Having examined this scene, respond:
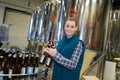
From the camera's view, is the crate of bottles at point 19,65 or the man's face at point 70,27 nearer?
the man's face at point 70,27

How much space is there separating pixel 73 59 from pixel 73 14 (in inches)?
37.0

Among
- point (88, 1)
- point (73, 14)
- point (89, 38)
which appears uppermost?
point (88, 1)

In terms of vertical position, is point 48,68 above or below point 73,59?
below

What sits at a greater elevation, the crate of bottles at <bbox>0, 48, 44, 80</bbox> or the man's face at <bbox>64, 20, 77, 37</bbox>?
the man's face at <bbox>64, 20, 77, 37</bbox>

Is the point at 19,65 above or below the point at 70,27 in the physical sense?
below

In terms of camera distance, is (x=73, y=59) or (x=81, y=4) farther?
(x=81, y=4)

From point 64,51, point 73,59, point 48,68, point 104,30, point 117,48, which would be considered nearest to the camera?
point 73,59

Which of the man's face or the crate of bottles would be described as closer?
the man's face

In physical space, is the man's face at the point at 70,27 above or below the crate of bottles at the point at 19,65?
above

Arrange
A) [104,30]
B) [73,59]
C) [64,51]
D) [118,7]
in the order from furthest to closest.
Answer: [118,7] → [104,30] → [64,51] → [73,59]

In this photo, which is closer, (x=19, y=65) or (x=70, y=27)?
(x=70, y=27)

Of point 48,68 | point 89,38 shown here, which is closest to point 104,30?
point 89,38

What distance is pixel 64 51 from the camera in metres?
1.65

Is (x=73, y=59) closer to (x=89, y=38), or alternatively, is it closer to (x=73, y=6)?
(x=89, y=38)
